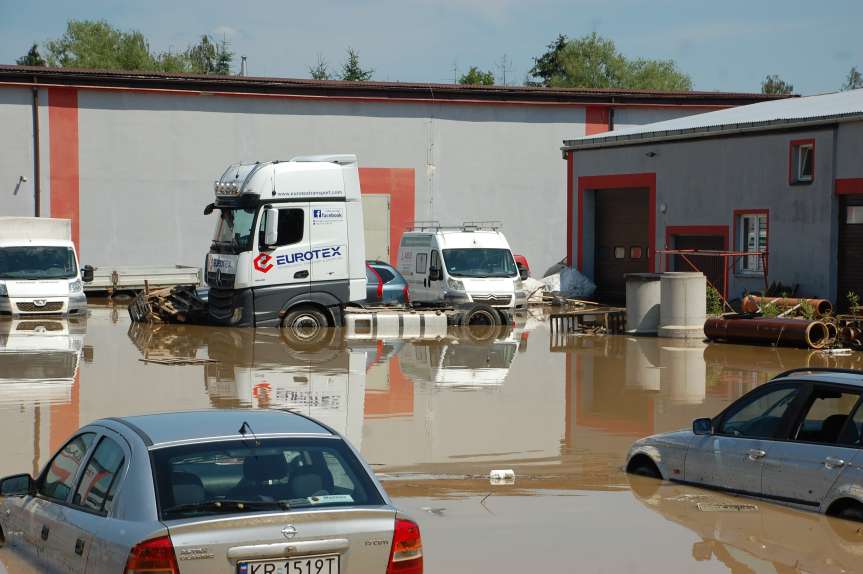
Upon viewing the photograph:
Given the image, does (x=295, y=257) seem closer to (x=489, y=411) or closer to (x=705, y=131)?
(x=489, y=411)

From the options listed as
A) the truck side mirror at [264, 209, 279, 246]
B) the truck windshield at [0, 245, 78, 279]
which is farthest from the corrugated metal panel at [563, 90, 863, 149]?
the truck windshield at [0, 245, 78, 279]

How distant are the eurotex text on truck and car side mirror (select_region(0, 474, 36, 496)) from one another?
18.3m

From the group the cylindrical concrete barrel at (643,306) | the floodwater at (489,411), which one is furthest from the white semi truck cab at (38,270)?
the cylindrical concrete barrel at (643,306)

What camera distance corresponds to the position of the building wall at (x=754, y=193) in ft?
94.5

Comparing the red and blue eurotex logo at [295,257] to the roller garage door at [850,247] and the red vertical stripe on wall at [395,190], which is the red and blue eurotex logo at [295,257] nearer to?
the roller garage door at [850,247]

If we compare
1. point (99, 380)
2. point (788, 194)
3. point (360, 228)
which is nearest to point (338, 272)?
point (360, 228)

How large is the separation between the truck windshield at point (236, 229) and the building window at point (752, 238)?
13.2 meters

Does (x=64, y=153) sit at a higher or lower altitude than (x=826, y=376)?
higher

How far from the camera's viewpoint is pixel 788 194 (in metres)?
30.0

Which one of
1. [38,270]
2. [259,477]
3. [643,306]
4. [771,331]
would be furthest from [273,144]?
[259,477]

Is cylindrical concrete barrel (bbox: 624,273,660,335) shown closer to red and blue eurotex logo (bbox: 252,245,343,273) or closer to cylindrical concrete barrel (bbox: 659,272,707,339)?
cylindrical concrete barrel (bbox: 659,272,707,339)

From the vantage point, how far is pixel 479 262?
30188 millimetres

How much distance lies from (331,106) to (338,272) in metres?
17.6

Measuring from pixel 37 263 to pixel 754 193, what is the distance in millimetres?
18312
